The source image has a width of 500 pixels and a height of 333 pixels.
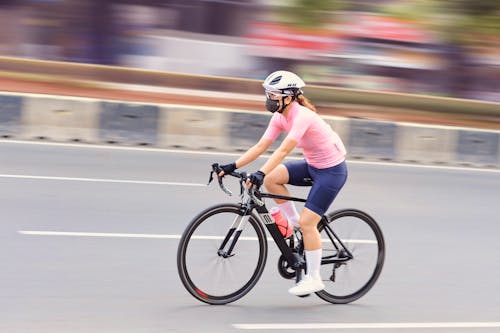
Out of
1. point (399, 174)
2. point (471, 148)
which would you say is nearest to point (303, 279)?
point (399, 174)

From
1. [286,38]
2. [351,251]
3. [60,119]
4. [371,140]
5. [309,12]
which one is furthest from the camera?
[309,12]

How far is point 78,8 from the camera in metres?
18.5

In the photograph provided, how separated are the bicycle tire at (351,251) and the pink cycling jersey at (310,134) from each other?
0.50 metres

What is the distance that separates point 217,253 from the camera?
19.8 feet

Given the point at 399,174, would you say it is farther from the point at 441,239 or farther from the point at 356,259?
the point at 356,259

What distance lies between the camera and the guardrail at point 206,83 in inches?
674

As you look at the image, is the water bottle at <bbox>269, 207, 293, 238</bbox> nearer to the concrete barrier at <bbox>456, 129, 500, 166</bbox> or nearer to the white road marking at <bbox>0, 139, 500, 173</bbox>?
the white road marking at <bbox>0, 139, 500, 173</bbox>

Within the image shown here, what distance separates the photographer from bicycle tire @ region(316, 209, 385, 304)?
6418mm

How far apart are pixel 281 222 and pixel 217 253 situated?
1.70 feet

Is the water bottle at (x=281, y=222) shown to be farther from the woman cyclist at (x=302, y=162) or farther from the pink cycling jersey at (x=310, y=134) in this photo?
the pink cycling jersey at (x=310, y=134)

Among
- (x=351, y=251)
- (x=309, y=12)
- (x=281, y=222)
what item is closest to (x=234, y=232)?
(x=281, y=222)

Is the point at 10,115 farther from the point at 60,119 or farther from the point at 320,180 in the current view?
the point at 320,180

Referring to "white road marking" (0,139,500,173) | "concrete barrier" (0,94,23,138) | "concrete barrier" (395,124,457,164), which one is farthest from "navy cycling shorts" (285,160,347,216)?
"concrete barrier" (395,124,457,164)

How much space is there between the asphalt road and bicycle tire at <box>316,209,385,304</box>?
10 cm
